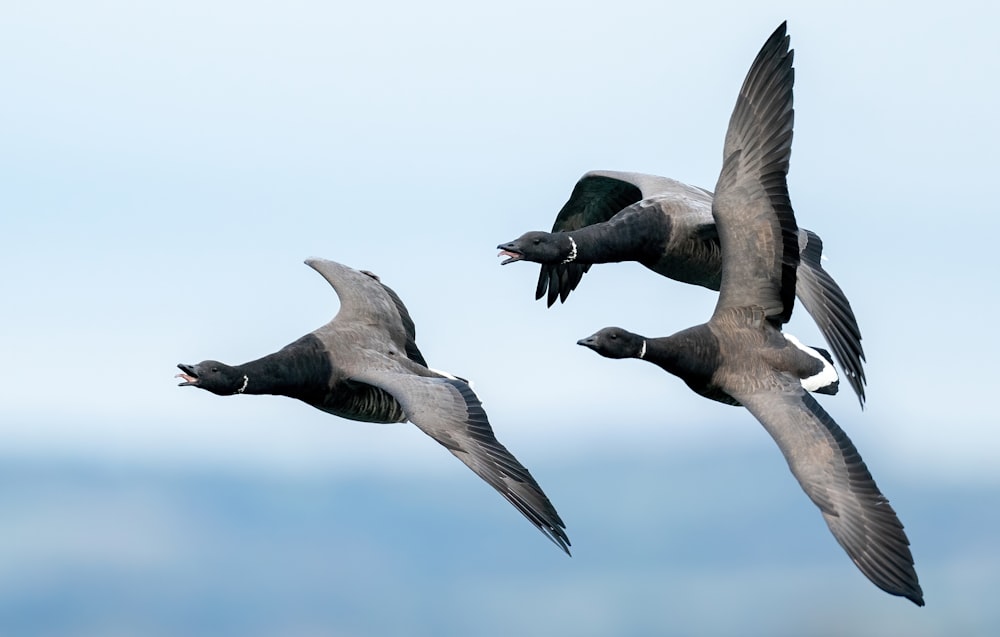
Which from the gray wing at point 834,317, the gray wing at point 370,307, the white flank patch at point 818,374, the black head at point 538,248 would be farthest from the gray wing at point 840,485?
the gray wing at point 370,307

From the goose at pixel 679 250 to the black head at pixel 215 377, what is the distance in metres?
3.51

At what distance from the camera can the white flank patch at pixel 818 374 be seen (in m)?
17.3

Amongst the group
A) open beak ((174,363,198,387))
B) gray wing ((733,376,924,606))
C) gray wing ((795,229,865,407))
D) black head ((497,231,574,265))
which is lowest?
gray wing ((733,376,924,606))

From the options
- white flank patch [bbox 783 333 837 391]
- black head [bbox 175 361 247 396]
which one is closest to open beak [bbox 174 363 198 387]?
black head [bbox 175 361 247 396]

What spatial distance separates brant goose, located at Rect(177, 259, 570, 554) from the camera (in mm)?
15992

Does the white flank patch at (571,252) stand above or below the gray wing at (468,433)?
above

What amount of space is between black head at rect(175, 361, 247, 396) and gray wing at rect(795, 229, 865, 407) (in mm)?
6688

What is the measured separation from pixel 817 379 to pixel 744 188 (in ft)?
7.53

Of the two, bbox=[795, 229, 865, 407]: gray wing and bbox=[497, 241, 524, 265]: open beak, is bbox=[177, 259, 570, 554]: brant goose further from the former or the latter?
bbox=[795, 229, 865, 407]: gray wing

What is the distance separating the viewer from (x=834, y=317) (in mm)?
18609

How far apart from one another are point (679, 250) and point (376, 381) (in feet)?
14.3

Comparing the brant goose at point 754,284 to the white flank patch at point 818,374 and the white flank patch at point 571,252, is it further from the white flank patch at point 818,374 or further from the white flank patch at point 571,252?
the white flank patch at point 571,252

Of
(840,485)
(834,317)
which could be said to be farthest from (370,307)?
(840,485)

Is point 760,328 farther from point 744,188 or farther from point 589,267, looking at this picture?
point 589,267
